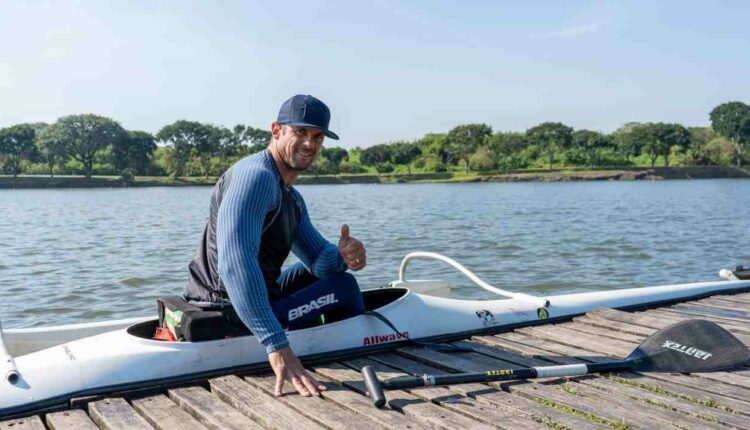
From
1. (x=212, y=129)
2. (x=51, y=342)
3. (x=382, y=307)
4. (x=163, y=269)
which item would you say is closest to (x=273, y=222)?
(x=382, y=307)

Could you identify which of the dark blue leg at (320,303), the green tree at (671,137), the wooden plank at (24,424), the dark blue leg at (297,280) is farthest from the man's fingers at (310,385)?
the green tree at (671,137)

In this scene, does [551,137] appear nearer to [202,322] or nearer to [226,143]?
[226,143]

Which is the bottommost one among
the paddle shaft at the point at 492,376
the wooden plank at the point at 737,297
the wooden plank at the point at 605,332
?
the wooden plank at the point at 737,297

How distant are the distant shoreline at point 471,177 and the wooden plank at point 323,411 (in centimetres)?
8662

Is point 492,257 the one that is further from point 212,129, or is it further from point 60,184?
point 212,129

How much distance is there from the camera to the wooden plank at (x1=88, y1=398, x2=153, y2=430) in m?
3.20

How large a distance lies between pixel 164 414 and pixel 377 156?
105133mm

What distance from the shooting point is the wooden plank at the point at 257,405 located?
315cm

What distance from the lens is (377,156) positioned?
108000 millimetres

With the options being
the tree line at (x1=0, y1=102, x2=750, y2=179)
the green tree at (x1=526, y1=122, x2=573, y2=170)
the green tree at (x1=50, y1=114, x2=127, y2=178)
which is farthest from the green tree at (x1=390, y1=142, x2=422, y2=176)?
the green tree at (x1=50, y1=114, x2=127, y2=178)

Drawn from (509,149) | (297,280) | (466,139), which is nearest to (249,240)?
(297,280)

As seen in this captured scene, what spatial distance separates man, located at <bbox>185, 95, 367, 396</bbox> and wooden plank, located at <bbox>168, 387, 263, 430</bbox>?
293 mm

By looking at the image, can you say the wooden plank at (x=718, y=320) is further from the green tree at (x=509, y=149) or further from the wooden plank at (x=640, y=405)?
the green tree at (x=509, y=149)

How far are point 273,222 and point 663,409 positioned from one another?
226 centimetres
